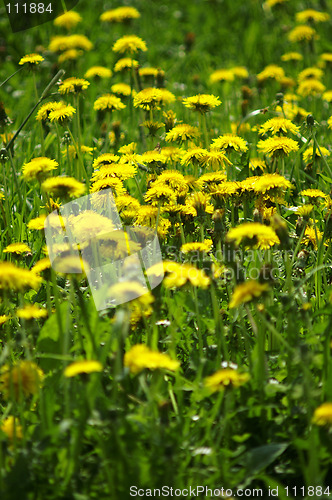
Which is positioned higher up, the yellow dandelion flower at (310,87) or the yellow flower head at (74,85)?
the yellow flower head at (74,85)

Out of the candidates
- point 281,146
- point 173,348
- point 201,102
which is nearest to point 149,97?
point 201,102

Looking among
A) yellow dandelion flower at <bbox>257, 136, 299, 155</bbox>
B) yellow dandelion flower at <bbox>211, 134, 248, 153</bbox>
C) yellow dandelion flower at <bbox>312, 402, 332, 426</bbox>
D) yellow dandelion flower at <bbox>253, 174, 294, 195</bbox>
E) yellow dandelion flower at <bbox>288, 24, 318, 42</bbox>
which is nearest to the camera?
yellow dandelion flower at <bbox>312, 402, 332, 426</bbox>

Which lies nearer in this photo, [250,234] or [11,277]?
[11,277]

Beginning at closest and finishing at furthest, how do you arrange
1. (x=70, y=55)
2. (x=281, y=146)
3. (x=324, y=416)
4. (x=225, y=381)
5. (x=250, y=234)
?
(x=324, y=416) < (x=225, y=381) < (x=250, y=234) < (x=281, y=146) < (x=70, y=55)

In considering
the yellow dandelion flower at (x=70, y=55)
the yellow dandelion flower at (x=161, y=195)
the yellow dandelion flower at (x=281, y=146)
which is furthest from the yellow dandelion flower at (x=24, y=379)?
the yellow dandelion flower at (x=70, y=55)

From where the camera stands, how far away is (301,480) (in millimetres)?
1292

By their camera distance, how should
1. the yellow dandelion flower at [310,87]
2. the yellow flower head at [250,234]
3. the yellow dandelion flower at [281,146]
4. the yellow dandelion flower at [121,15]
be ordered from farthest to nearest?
the yellow dandelion flower at [310,87], the yellow dandelion flower at [121,15], the yellow dandelion flower at [281,146], the yellow flower head at [250,234]

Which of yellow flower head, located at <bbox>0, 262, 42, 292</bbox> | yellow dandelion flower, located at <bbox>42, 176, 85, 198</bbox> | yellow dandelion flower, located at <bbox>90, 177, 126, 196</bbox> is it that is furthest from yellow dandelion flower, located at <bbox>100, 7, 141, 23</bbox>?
yellow flower head, located at <bbox>0, 262, 42, 292</bbox>

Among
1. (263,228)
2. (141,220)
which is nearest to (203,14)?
(141,220)

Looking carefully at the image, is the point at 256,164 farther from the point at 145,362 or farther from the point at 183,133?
the point at 145,362

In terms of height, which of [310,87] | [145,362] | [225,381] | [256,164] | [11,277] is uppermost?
[11,277]

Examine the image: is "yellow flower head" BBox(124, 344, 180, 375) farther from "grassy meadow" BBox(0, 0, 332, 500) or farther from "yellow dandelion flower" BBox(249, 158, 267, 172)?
"yellow dandelion flower" BBox(249, 158, 267, 172)

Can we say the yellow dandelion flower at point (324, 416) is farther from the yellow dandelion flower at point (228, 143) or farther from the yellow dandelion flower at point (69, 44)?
the yellow dandelion flower at point (69, 44)

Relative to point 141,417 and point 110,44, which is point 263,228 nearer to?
point 141,417
